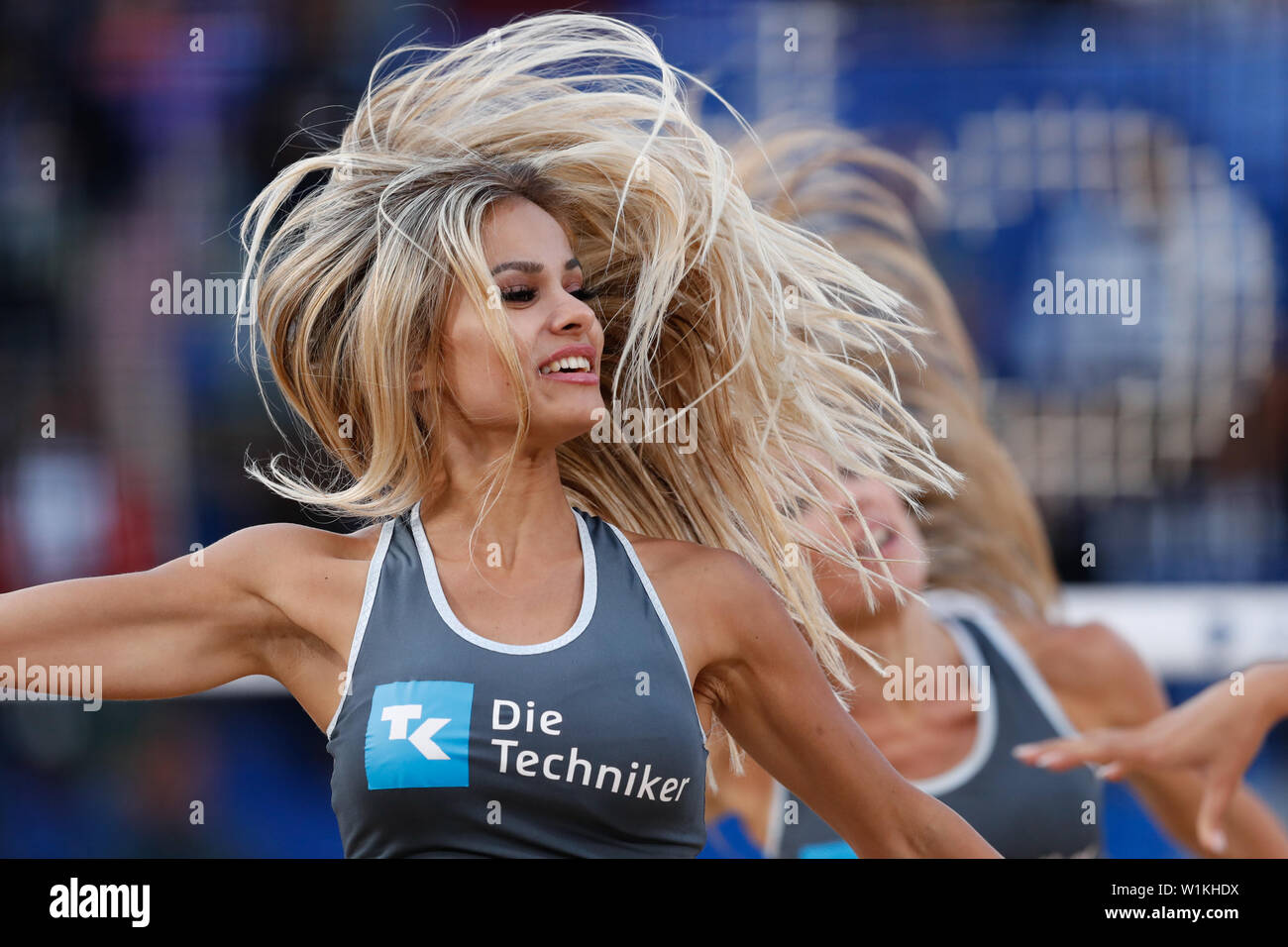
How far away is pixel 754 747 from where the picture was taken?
7.40ft

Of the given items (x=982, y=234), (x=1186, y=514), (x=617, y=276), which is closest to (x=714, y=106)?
(x=982, y=234)

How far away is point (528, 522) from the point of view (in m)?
2.17

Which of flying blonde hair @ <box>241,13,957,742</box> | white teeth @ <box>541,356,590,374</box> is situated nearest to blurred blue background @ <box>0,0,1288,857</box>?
flying blonde hair @ <box>241,13,957,742</box>

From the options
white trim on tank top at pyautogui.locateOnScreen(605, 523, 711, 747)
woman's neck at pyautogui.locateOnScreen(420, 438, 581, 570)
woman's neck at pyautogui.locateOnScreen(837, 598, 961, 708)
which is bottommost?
woman's neck at pyautogui.locateOnScreen(837, 598, 961, 708)

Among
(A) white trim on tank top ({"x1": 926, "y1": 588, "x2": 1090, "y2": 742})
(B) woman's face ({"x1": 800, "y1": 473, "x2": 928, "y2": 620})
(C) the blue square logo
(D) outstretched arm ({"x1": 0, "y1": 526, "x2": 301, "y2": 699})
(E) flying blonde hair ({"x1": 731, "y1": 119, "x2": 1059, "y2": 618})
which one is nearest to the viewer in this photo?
(C) the blue square logo

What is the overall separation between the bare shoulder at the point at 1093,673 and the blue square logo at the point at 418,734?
86.2 inches

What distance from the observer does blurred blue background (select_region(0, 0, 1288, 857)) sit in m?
3.47

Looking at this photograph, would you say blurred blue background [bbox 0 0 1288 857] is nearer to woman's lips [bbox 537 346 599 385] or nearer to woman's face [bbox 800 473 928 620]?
woman's face [bbox 800 473 928 620]

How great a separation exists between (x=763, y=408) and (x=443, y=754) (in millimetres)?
832

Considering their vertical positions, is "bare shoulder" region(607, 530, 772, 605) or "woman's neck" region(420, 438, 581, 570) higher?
"woman's neck" region(420, 438, 581, 570)

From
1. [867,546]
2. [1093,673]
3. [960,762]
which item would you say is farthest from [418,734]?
[1093,673]

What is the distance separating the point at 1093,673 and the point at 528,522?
2199 mm

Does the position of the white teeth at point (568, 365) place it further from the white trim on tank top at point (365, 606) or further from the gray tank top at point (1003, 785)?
the gray tank top at point (1003, 785)
